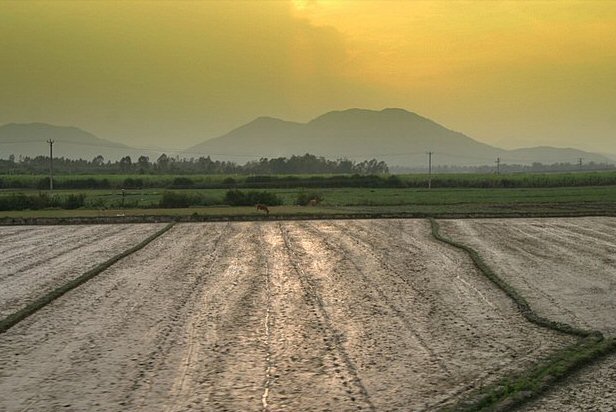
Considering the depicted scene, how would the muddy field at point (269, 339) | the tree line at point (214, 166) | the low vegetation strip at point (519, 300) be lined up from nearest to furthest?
the muddy field at point (269, 339) → the low vegetation strip at point (519, 300) → the tree line at point (214, 166)

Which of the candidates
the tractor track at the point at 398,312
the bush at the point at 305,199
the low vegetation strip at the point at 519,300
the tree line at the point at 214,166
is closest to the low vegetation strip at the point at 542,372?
the low vegetation strip at the point at 519,300

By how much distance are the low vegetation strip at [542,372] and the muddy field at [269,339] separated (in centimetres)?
28

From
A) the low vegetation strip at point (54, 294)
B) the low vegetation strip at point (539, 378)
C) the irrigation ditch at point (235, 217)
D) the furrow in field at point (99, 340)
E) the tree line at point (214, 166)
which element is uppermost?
the tree line at point (214, 166)

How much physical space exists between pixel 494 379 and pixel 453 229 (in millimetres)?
19586

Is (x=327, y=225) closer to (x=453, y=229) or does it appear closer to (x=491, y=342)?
(x=453, y=229)

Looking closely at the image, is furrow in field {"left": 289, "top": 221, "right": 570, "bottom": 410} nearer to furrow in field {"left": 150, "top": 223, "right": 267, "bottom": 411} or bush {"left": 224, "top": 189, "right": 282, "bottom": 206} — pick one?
furrow in field {"left": 150, "top": 223, "right": 267, "bottom": 411}

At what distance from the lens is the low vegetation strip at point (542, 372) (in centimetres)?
791

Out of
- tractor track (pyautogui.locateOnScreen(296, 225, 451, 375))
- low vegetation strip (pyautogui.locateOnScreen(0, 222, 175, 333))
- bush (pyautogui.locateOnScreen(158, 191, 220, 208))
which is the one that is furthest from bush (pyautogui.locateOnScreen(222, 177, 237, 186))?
tractor track (pyautogui.locateOnScreen(296, 225, 451, 375))

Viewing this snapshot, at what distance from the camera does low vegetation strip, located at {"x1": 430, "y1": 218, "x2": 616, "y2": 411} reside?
791cm

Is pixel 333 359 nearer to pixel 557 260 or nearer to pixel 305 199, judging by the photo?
pixel 557 260

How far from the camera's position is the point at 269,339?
1074 cm

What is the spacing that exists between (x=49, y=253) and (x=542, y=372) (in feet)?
55.9

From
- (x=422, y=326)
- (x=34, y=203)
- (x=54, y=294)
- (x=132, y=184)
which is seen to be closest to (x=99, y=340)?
(x=54, y=294)

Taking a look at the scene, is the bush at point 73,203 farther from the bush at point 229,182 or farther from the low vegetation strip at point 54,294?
the bush at point 229,182
